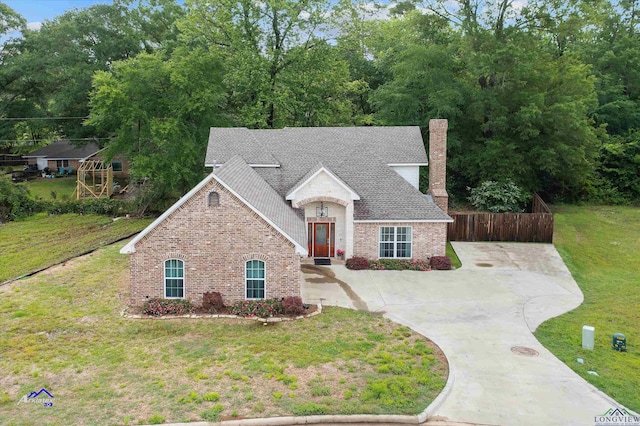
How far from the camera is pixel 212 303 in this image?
1802 cm

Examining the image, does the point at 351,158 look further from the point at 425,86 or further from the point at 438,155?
the point at 425,86

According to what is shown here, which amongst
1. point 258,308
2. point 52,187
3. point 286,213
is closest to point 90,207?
point 52,187

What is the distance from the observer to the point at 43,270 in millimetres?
23297

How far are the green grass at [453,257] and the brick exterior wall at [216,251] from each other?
381 inches

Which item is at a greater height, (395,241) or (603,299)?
(395,241)

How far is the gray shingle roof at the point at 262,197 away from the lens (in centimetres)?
1917

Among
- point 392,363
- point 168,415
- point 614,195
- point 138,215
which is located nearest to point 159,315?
point 168,415

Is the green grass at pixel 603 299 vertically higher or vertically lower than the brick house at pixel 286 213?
lower

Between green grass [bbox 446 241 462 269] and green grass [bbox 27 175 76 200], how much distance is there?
29.3 metres

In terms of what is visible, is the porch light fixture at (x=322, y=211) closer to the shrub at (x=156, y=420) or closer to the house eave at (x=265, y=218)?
the house eave at (x=265, y=218)

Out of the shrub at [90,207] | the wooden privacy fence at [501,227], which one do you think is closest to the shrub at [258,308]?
the wooden privacy fence at [501,227]

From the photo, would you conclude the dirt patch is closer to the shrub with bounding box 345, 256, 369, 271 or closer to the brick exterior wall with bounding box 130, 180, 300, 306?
the shrub with bounding box 345, 256, 369, 271

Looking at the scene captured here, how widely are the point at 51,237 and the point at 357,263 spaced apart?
62.3 ft

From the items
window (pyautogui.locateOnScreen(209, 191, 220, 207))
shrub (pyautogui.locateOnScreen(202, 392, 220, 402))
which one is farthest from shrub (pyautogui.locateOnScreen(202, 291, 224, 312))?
shrub (pyautogui.locateOnScreen(202, 392, 220, 402))
